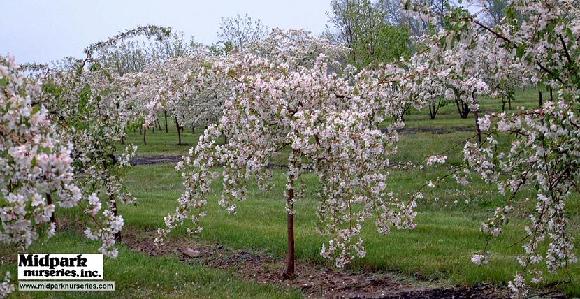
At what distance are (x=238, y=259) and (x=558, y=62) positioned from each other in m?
7.32

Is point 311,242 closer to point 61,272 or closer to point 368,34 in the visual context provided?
point 61,272

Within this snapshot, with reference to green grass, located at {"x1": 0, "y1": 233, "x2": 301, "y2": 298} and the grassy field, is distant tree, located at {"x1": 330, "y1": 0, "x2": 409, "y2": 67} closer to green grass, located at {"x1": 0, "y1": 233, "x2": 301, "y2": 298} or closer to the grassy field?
the grassy field

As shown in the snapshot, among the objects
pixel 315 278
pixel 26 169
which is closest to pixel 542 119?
pixel 26 169

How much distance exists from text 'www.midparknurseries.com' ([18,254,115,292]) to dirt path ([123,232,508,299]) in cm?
210

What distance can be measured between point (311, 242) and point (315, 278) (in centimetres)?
176

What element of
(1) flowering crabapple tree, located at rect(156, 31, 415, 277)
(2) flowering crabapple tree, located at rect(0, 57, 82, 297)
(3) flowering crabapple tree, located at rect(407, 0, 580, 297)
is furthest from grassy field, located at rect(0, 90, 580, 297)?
(2) flowering crabapple tree, located at rect(0, 57, 82, 297)

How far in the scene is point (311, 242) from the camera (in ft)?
39.6

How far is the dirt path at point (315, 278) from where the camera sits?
9.16m

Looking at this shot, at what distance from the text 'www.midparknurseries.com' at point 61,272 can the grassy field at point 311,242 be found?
279 mm

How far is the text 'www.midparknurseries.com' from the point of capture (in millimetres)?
9250

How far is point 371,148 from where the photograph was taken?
8.27m

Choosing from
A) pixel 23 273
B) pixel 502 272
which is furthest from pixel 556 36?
pixel 23 273

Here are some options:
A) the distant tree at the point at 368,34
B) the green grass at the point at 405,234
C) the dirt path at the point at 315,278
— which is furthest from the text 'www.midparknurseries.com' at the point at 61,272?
the distant tree at the point at 368,34

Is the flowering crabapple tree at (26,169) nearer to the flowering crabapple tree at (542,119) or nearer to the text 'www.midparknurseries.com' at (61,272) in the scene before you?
the flowering crabapple tree at (542,119)
